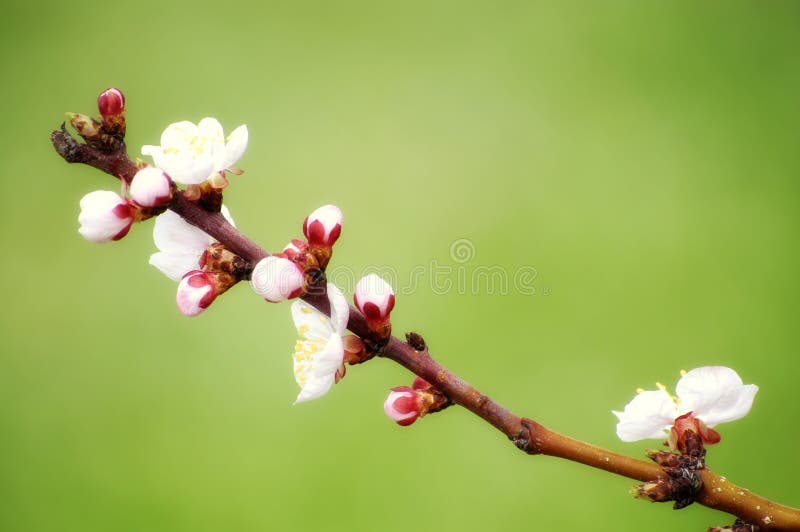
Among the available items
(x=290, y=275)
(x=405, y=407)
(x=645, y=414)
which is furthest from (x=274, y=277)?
(x=645, y=414)

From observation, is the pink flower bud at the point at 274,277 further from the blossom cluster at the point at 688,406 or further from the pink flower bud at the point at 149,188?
the blossom cluster at the point at 688,406

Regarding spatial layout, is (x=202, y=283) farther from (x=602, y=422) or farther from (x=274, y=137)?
(x=274, y=137)

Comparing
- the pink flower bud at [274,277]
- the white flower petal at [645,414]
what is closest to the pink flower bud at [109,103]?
the pink flower bud at [274,277]

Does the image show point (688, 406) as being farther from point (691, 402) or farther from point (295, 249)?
point (295, 249)

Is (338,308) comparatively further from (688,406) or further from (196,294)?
(688,406)

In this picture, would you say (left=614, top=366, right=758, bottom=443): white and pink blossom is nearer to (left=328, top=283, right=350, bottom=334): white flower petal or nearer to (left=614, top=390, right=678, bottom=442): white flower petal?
(left=614, top=390, right=678, bottom=442): white flower petal
